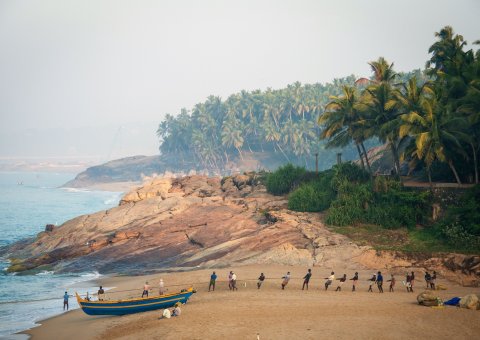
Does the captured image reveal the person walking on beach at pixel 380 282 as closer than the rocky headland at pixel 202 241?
Yes

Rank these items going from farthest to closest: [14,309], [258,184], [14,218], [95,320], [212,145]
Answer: [212,145] → [14,218] → [258,184] → [14,309] → [95,320]

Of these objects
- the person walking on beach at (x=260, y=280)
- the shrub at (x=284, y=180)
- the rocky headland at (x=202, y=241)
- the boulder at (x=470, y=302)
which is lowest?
the boulder at (x=470, y=302)

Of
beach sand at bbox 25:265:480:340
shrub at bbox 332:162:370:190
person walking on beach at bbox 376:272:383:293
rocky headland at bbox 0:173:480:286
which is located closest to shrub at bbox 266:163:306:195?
rocky headland at bbox 0:173:480:286

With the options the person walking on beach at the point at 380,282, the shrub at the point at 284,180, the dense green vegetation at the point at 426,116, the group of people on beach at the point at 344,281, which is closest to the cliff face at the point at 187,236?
the shrub at the point at 284,180

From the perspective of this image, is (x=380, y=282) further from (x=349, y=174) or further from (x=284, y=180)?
(x=284, y=180)

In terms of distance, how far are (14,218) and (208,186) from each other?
53.4 meters

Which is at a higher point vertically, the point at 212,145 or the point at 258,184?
the point at 212,145

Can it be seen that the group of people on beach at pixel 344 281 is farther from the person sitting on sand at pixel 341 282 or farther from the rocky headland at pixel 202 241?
the rocky headland at pixel 202 241

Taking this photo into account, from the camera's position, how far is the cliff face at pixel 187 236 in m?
42.4

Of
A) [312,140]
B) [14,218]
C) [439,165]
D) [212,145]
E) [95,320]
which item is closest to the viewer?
[95,320]

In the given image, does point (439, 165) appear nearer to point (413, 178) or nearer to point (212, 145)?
point (413, 178)

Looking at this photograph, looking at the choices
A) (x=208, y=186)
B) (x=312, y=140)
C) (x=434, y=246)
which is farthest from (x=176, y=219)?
(x=312, y=140)

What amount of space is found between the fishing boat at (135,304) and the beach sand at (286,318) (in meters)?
0.52

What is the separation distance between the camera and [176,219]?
167ft
